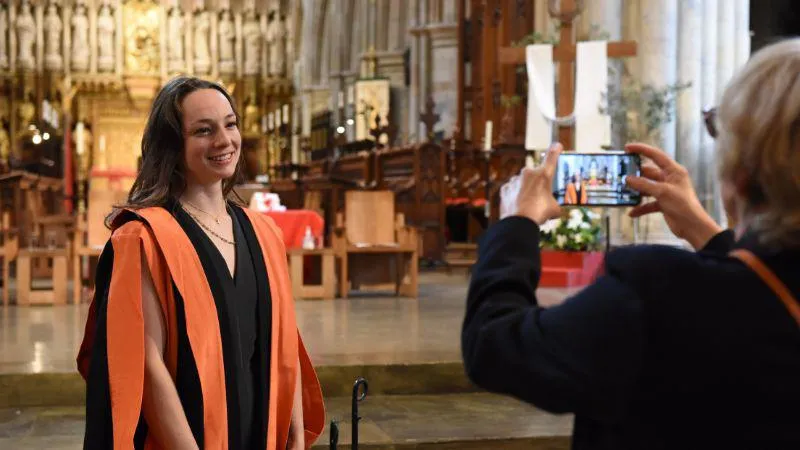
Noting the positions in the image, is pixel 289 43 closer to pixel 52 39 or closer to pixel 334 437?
pixel 52 39

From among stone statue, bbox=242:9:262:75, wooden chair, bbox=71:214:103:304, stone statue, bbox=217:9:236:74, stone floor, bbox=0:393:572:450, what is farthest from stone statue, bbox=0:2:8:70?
stone floor, bbox=0:393:572:450

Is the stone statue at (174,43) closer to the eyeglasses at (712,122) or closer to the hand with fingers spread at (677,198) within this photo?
the eyeglasses at (712,122)

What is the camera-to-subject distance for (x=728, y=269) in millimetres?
1218

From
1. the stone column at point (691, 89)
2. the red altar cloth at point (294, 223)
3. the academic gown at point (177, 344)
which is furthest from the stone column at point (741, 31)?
the academic gown at point (177, 344)

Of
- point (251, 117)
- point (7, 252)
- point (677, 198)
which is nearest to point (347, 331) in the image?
point (7, 252)

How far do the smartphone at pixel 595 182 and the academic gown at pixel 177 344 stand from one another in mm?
767

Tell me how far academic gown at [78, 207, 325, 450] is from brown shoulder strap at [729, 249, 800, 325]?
134 centimetres

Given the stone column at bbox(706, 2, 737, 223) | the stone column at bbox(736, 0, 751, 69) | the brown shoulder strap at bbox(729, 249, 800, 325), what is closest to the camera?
the brown shoulder strap at bbox(729, 249, 800, 325)

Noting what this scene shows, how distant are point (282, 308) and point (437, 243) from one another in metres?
10.4

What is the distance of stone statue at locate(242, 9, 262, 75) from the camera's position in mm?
22844

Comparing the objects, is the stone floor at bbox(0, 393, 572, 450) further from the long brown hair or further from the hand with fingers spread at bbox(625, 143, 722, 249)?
the hand with fingers spread at bbox(625, 143, 722, 249)

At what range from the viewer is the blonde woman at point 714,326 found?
3.93 ft

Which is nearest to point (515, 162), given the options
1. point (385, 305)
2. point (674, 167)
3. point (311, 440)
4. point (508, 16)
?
point (508, 16)

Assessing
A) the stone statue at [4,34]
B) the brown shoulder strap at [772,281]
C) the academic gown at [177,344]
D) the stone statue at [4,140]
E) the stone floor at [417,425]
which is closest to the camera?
the brown shoulder strap at [772,281]
